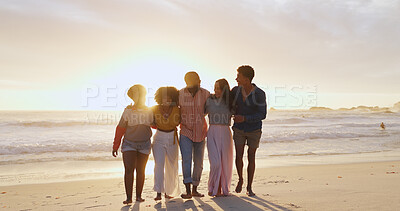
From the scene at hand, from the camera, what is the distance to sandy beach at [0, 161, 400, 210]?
4.54 metres

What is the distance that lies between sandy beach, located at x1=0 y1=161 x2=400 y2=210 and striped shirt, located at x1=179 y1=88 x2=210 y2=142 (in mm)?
1000

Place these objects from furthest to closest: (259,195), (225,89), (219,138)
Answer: (259,195) → (219,138) → (225,89)

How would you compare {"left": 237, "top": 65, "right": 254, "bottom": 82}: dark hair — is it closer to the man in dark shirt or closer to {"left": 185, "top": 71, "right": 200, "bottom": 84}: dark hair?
the man in dark shirt

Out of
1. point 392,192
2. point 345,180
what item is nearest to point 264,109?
point 392,192

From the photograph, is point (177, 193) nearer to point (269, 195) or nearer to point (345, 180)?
point (269, 195)

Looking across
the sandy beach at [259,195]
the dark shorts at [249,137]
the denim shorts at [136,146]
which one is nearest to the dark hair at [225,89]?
the dark shorts at [249,137]

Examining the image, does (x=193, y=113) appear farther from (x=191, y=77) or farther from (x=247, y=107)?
(x=247, y=107)

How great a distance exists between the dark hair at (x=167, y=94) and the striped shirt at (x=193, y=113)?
99 mm

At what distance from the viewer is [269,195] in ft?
17.2

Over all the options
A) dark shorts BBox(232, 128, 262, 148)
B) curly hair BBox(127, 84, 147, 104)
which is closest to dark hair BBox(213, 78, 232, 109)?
dark shorts BBox(232, 128, 262, 148)

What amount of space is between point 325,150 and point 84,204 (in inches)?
438

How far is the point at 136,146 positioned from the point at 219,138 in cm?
127

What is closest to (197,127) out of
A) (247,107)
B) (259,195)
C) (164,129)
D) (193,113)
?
(193,113)

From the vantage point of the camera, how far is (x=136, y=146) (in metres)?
4.84
